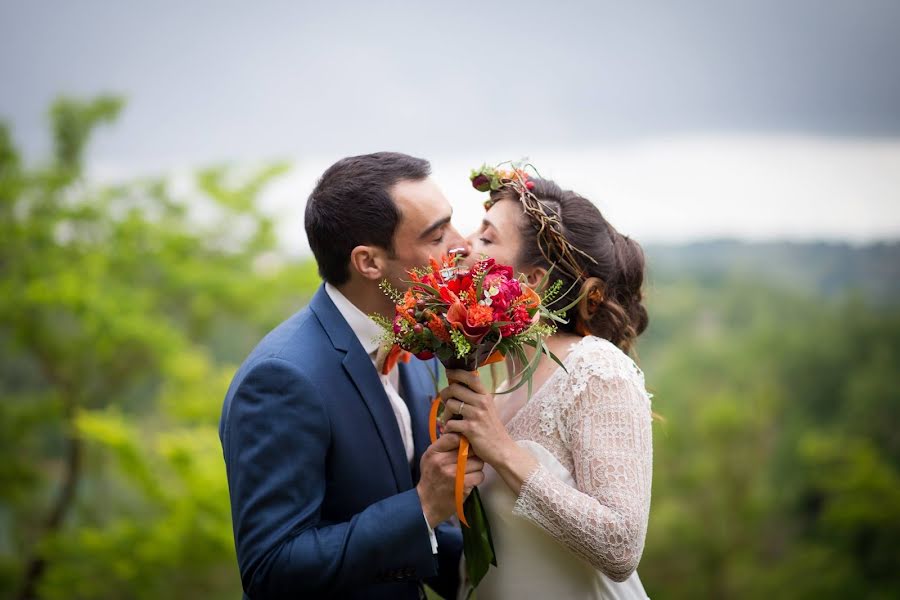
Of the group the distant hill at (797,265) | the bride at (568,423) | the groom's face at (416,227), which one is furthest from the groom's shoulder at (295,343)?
the distant hill at (797,265)

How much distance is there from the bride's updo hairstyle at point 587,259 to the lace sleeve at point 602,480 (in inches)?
15.9

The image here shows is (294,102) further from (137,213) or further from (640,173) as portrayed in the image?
(640,173)

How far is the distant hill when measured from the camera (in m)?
25.4

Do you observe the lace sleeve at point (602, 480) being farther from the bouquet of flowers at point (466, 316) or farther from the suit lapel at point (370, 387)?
the suit lapel at point (370, 387)

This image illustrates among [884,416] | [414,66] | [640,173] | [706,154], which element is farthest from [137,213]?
[706,154]

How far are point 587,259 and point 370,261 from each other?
0.94 m

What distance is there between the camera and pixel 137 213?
1630cm

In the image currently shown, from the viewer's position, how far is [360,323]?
327cm

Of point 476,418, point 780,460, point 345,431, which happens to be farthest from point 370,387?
point 780,460

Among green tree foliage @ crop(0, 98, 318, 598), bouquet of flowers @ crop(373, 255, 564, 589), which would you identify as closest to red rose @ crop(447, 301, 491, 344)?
bouquet of flowers @ crop(373, 255, 564, 589)

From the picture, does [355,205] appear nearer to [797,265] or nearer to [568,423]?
[568,423]

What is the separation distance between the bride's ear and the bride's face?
52 millimetres

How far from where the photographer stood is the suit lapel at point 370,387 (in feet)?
10.1

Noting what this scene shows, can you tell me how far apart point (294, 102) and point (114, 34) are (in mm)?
6059
